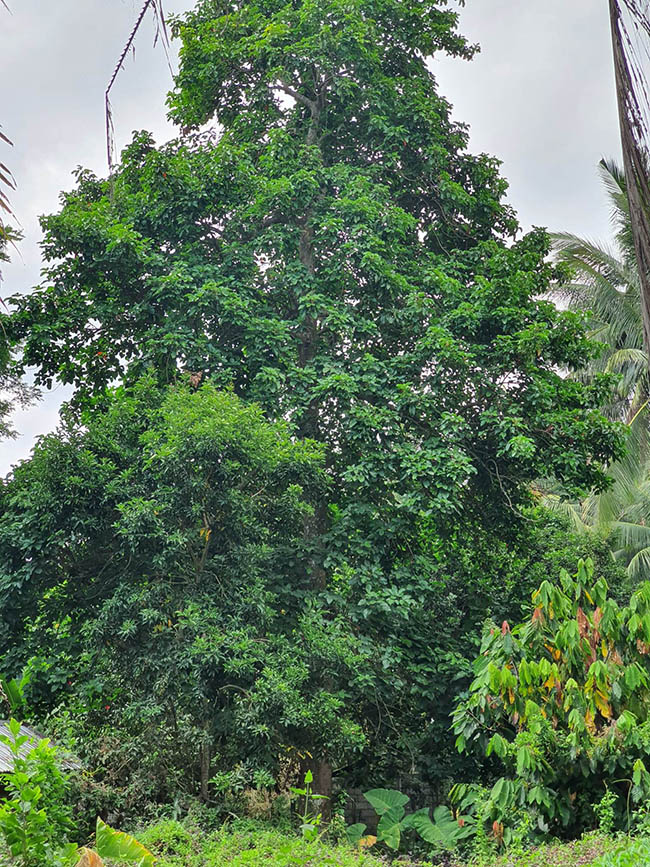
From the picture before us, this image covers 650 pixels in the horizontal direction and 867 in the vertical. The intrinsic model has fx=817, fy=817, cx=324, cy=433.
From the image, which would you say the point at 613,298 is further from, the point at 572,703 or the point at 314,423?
the point at 572,703

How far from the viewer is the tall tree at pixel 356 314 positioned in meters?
9.27

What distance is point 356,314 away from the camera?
1021 cm

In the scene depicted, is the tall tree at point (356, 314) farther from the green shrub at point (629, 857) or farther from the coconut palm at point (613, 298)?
the coconut palm at point (613, 298)

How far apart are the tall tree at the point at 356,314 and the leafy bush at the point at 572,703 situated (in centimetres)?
182

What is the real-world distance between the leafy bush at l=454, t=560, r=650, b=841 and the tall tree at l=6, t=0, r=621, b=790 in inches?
71.6

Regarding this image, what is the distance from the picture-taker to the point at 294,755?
8.67 metres

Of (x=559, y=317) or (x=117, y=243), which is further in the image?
(x=559, y=317)

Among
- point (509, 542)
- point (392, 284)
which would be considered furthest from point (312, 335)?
point (509, 542)

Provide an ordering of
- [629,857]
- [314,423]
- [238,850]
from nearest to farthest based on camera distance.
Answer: [629,857]
[238,850]
[314,423]

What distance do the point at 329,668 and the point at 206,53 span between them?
314 inches

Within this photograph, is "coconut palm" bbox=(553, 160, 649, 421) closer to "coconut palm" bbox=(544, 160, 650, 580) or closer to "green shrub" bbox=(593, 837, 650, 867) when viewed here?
"coconut palm" bbox=(544, 160, 650, 580)

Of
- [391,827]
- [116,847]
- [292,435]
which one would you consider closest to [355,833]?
[391,827]

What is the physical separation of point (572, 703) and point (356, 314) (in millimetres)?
5355

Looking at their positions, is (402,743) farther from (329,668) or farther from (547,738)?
(547,738)
